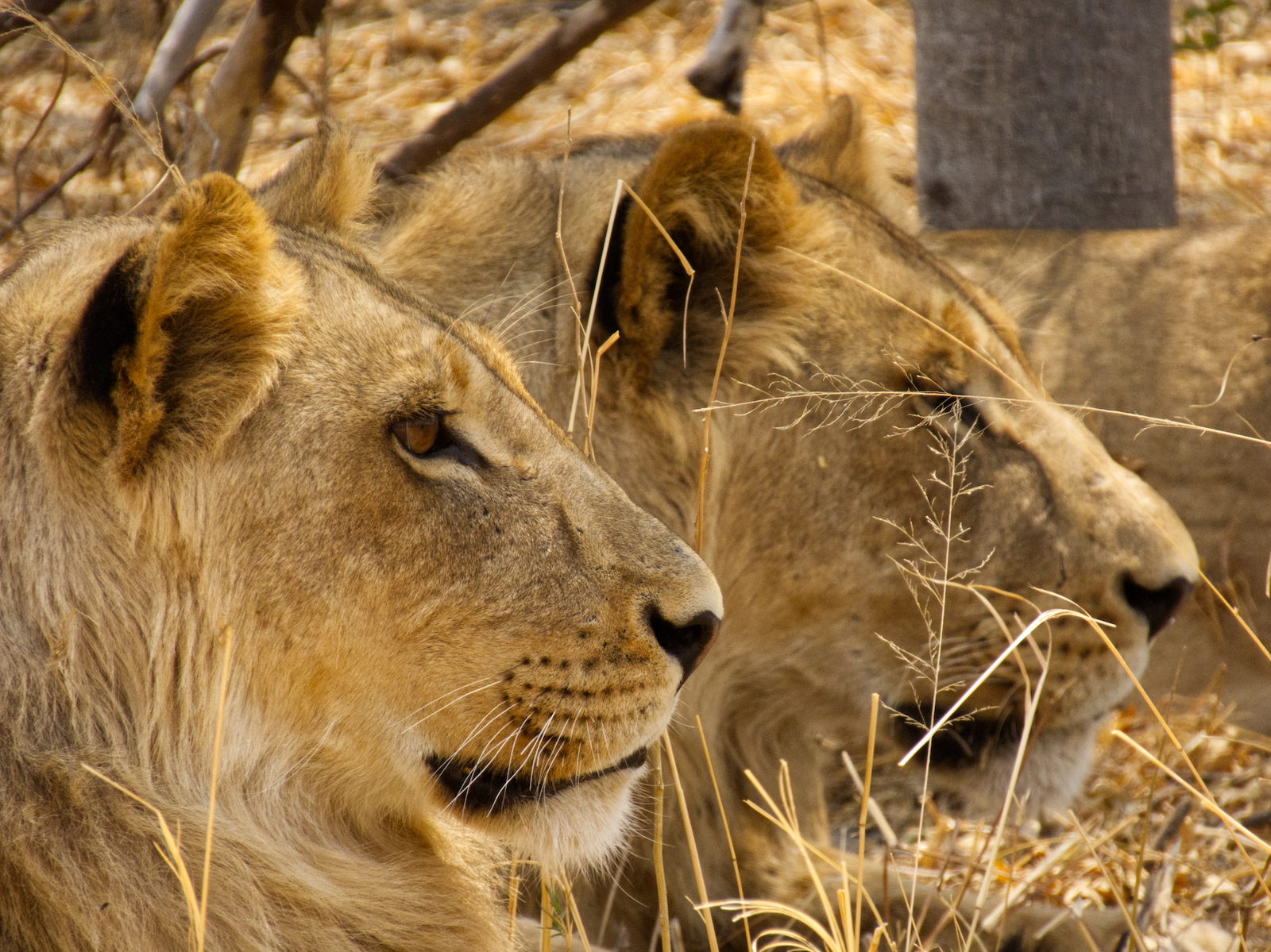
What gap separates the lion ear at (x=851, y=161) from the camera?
153 inches

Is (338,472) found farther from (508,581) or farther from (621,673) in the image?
(621,673)

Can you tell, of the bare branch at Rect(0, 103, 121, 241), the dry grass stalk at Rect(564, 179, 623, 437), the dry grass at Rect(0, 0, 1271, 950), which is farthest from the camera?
the bare branch at Rect(0, 103, 121, 241)

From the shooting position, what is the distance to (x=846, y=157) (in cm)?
389

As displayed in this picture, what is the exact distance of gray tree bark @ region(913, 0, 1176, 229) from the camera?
15.5 feet

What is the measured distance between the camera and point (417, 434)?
Answer: 7.38ft

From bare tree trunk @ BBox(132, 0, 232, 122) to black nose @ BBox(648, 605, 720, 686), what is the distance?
236cm

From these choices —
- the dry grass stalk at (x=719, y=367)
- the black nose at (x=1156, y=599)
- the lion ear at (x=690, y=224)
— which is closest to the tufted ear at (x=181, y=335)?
the dry grass stalk at (x=719, y=367)

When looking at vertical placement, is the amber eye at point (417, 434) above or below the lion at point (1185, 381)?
above

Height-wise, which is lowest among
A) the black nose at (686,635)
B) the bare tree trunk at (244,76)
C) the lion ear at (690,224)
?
the black nose at (686,635)

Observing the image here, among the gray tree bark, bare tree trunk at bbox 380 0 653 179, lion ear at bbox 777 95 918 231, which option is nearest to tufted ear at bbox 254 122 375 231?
lion ear at bbox 777 95 918 231

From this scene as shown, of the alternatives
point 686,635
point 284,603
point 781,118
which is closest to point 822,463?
point 686,635

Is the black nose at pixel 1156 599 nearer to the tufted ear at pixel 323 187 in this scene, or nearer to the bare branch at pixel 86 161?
the tufted ear at pixel 323 187

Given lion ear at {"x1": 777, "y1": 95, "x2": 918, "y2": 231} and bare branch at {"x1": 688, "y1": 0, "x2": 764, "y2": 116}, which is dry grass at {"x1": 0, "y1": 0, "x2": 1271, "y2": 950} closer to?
bare branch at {"x1": 688, "y1": 0, "x2": 764, "y2": 116}

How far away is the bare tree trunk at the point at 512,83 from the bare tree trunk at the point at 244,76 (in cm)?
62
